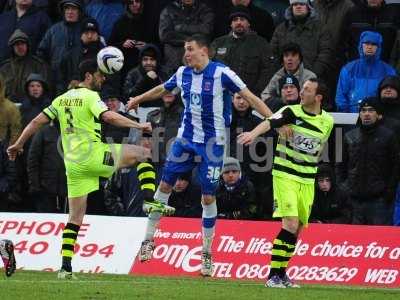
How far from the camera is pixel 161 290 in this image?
615 inches

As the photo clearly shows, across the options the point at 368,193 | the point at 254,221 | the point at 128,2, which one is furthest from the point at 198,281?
the point at 128,2

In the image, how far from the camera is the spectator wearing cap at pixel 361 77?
20.7m

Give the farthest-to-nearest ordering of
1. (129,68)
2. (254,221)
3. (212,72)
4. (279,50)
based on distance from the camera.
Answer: (129,68) → (279,50) → (254,221) → (212,72)

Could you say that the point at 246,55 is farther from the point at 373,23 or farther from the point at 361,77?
the point at 373,23

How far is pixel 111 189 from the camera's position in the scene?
2148 centimetres

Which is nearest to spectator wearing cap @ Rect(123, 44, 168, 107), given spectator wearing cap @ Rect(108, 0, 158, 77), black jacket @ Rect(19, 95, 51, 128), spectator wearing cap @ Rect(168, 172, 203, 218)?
spectator wearing cap @ Rect(108, 0, 158, 77)

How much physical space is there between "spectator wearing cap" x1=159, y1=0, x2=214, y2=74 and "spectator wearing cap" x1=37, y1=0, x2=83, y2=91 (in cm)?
147

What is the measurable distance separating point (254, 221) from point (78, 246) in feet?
8.41

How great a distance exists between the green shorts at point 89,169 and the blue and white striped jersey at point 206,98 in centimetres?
103

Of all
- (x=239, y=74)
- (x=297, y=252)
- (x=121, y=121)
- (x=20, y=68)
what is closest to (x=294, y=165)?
(x=121, y=121)

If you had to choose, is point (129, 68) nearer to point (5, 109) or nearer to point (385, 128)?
point (5, 109)

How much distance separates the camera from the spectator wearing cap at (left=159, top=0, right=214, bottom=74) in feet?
73.4

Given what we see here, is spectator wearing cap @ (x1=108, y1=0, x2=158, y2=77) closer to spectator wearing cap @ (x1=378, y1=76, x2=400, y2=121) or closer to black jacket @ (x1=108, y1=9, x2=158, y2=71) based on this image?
black jacket @ (x1=108, y1=9, x2=158, y2=71)

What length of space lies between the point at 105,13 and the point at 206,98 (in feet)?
22.6
